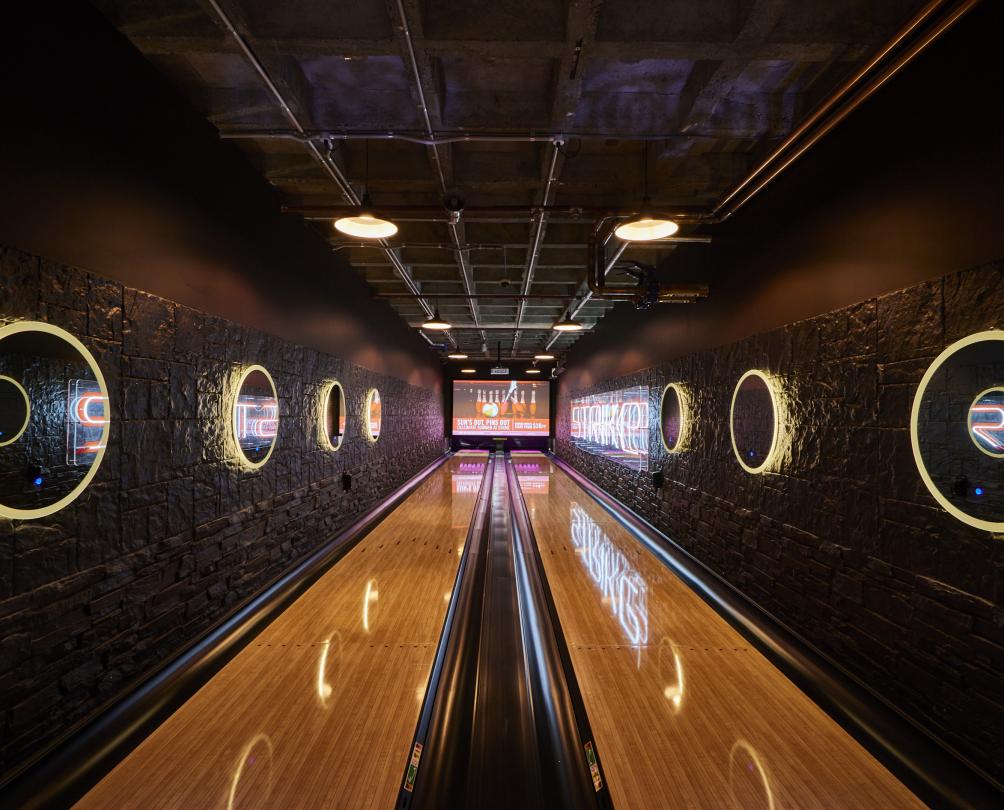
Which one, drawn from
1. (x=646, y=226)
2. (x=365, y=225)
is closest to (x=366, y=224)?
(x=365, y=225)

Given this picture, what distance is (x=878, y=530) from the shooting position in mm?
2449

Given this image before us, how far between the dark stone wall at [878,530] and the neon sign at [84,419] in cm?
366

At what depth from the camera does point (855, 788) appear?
1860mm

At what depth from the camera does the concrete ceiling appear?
234cm

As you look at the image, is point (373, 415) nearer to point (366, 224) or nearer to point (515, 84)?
point (366, 224)

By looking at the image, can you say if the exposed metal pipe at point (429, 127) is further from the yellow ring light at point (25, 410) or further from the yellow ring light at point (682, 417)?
the yellow ring light at point (682, 417)

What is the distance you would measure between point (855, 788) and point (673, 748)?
0.64 meters

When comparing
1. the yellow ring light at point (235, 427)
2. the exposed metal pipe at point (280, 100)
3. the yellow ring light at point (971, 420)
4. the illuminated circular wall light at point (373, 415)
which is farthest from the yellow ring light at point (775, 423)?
the illuminated circular wall light at point (373, 415)

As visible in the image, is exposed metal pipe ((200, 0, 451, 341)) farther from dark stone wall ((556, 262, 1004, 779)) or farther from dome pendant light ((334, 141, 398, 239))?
dark stone wall ((556, 262, 1004, 779))

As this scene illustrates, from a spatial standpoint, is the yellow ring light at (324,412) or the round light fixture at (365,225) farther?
the yellow ring light at (324,412)

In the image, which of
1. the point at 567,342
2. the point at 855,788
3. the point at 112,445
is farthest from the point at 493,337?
the point at 855,788

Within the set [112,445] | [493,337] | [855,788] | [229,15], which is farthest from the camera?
[493,337]

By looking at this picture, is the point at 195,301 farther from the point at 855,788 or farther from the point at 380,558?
the point at 855,788

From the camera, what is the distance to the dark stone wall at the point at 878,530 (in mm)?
1933
